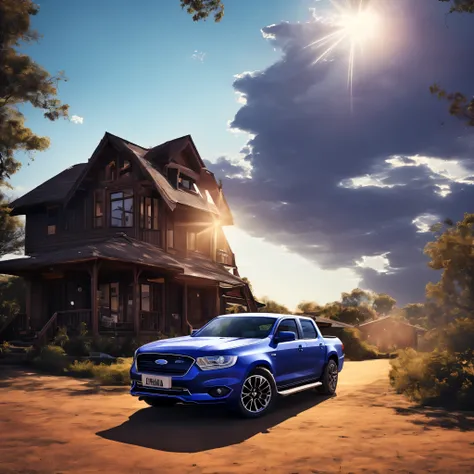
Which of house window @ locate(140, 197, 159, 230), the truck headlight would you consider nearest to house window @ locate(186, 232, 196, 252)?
house window @ locate(140, 197, 159, 230)

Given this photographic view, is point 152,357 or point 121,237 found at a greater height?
point 121,237

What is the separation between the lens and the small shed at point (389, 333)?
60.6 metres

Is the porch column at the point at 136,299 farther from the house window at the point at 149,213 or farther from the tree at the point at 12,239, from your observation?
the tree at the point at 12,239

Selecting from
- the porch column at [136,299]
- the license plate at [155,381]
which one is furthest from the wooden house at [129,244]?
the license plate at [155,381]

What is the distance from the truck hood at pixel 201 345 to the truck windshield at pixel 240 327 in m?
0.46

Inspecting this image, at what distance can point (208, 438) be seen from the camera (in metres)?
7.35

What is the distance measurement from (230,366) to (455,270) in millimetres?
7620

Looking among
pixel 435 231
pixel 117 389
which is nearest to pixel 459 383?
pixel 435 231

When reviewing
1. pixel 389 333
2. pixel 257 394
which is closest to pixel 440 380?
pixel 257 394

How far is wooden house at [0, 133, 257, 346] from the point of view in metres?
25.0

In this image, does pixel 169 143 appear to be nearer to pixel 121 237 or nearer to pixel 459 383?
pixel 121 237

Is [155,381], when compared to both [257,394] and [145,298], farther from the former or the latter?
[145,298]

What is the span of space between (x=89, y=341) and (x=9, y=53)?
38.2 ft

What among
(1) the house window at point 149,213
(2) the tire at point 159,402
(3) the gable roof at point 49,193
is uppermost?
(3) the gable roof at point 49,193
